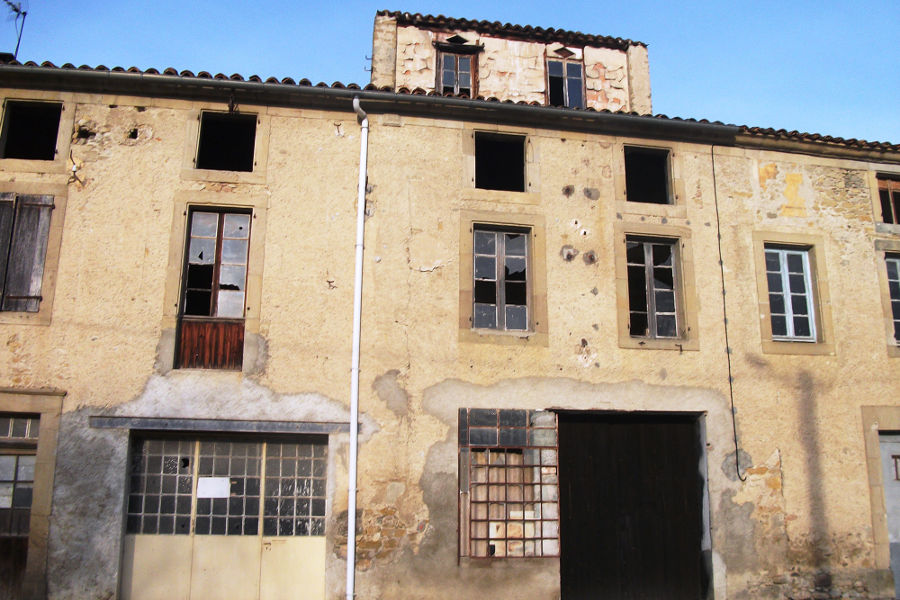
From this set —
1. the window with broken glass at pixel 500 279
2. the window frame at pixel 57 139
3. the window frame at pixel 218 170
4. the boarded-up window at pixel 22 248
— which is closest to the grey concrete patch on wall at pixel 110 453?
the boarded-up window at pixel 22 248

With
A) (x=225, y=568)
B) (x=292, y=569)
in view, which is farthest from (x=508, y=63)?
(x=225, y=568)

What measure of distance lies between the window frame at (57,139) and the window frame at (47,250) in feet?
0.73

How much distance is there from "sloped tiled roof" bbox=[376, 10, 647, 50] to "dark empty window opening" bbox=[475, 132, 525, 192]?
3366mm

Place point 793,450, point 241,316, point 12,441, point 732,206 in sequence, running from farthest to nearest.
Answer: point 732,206
point 793,450
point 241,316
point 12,441

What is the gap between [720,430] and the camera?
9.80 metres

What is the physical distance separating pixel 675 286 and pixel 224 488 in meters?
6.53

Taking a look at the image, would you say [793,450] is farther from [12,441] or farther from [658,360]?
[12,441]

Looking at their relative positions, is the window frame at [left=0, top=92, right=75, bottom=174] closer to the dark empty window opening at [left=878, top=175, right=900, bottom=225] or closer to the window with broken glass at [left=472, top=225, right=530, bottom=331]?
the window with broken glass at [left=472, top=225, right=530, bottom=331]

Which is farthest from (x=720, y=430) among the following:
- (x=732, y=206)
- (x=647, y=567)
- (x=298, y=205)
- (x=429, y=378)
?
(x=298, y=205)

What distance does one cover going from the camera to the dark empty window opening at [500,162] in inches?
416

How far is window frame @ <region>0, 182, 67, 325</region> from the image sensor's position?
8906 mm

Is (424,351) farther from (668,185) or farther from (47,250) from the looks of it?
(47,250)

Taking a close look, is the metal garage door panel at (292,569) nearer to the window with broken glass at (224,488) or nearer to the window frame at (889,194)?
the window with broken glass at (224,488)

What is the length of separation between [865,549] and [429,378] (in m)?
6.25
